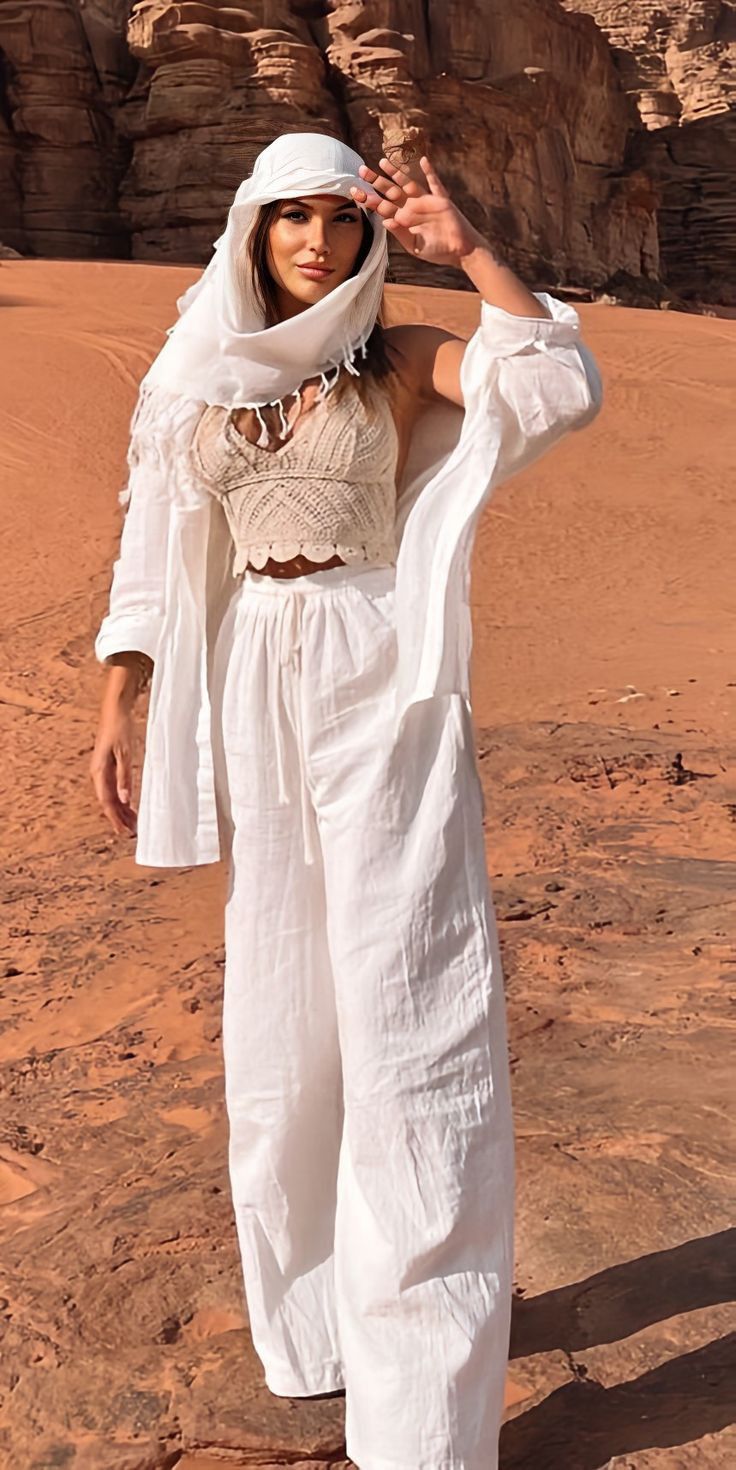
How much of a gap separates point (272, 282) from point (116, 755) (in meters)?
0.81

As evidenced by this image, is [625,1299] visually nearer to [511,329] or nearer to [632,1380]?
[632,1380]

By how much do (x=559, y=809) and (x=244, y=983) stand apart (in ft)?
11.8

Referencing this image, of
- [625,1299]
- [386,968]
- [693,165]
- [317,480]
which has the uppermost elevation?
[317,480]

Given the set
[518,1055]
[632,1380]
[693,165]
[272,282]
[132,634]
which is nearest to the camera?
[272,282]

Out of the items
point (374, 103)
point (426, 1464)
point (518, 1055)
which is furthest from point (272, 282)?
point (374, 103)

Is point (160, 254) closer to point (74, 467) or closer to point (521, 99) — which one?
point (521, 99)

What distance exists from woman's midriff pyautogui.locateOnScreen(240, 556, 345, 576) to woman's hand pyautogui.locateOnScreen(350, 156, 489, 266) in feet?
1.53

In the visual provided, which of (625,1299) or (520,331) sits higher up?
(520,331)

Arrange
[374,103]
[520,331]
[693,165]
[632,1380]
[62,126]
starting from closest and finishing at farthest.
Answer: [520,331] < [632,1380] < [374,103] < [62,126] < [693,165]

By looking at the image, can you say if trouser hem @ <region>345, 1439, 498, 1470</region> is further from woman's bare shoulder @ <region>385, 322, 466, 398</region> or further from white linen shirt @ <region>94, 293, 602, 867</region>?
woman's bare shoulder @ <region>385, 322, 466, 398</region>

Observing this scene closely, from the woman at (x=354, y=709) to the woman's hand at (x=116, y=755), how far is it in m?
0.07

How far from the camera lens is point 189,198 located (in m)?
21.3

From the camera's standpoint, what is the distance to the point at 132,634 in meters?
2.28

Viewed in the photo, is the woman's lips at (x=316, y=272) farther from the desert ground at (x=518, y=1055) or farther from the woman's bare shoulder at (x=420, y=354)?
the desert ground at (x=518, y=1055)
